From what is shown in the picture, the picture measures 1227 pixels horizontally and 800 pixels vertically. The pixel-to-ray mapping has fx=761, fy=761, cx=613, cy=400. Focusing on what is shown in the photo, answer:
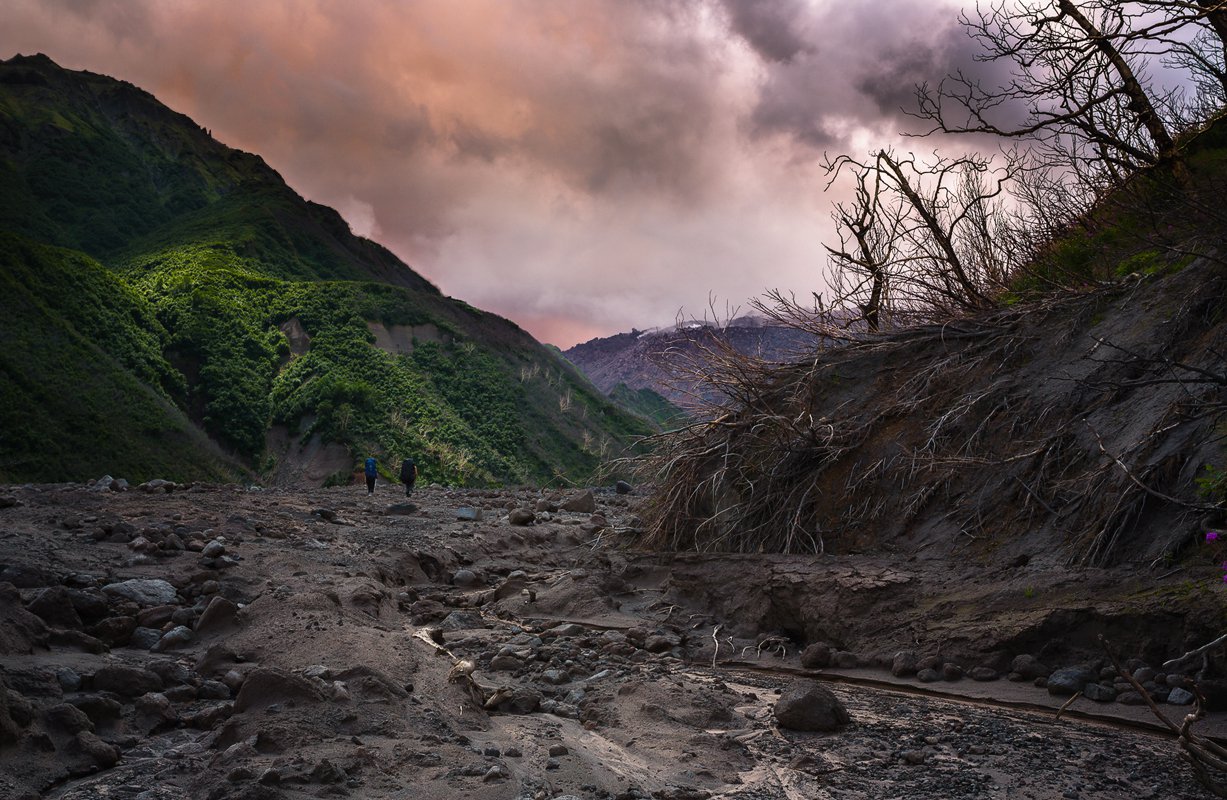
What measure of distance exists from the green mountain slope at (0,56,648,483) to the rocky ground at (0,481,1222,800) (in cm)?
2262

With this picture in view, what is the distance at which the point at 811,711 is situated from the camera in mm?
3637

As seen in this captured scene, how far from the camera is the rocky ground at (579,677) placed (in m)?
2.81

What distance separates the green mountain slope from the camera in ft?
110

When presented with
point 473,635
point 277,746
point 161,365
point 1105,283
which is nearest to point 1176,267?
point 1105,283

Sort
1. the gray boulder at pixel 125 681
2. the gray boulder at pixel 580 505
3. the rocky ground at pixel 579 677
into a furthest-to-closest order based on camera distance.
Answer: the gray boulder at pixel 580 505 < the gray boulder at pixel 125 681 < the rocky ground at pixel 579 677

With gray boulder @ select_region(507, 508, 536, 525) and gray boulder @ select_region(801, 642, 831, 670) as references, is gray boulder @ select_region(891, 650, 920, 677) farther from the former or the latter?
gray boulder @ select_region(507, 508, 536, 525)

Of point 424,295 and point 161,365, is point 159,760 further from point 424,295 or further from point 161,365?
point 424,295

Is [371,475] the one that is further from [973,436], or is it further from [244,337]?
[244,337]

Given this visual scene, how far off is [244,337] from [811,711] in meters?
49.1

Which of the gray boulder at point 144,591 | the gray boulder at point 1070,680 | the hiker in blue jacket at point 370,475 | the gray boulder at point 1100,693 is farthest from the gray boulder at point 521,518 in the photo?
the gray boulder at point 1100,693

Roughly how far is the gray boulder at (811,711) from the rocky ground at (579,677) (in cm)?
1

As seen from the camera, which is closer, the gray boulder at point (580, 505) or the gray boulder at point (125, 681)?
the gray boulder at point (125, 681)

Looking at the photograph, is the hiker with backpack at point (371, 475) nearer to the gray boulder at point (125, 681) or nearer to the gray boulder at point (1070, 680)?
the gray boulder at point (125, 681)

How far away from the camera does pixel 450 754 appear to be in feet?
9.81
